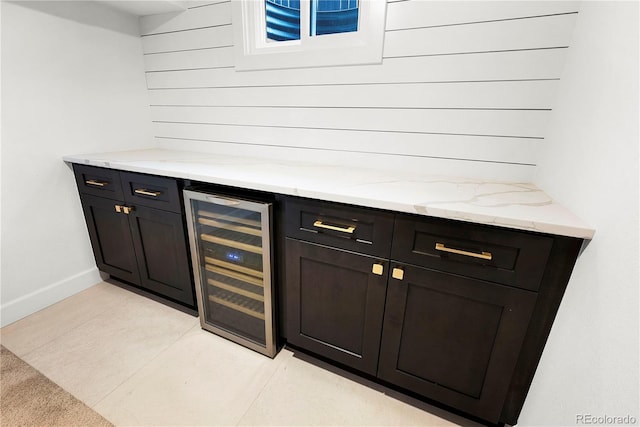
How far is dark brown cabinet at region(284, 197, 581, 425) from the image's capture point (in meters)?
0.97

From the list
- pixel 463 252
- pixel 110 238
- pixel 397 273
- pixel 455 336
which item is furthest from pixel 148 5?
pixel 455 336

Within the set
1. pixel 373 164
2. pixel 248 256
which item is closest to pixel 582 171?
pixel 373 164

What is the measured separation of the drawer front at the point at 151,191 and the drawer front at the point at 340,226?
0.70 meters

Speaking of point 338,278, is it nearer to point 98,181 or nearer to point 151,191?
point 151,191

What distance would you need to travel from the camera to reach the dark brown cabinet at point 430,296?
0.97m

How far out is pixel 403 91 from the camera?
4.90 ft

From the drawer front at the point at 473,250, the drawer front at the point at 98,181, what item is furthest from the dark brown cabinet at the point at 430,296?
the drawer front at the point at 98,181

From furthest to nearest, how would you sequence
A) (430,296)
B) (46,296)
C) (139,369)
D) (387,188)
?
(46,296)
(139,369)
(387,188)
(430,296)

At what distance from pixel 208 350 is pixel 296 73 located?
166cm

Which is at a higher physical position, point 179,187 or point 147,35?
point 147,35

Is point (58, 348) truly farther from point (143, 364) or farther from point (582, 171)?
point (582, 171)

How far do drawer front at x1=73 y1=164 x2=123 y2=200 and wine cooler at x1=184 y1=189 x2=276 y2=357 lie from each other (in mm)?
604

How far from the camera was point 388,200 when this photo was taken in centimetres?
105

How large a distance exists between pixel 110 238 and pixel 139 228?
14.6 inches
